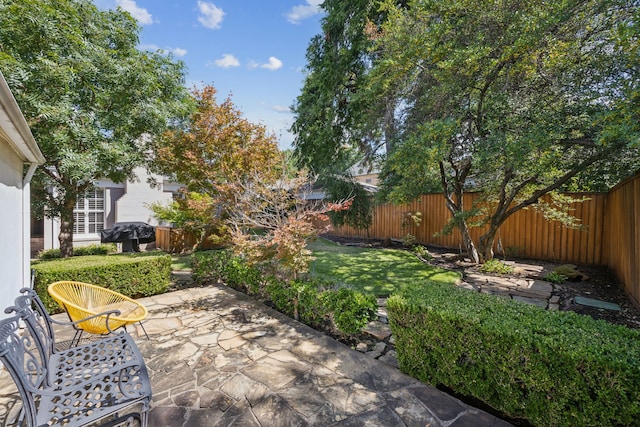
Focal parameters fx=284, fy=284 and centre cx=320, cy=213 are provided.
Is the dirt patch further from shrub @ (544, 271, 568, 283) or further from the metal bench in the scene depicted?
the metal bench

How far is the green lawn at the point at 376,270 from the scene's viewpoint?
6382 mm

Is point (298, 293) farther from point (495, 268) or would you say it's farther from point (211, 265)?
point (495, 268)

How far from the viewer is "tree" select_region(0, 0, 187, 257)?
521 centimetres

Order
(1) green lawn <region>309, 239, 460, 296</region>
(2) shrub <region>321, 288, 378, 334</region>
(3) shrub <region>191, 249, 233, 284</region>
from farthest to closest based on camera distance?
(3) shrub <region>191, 249, 233, 284</region>
(1) green lawn <region>309, 239, 460, 296</region>
(2) shrub <region>321, 288, 378, 334</region>

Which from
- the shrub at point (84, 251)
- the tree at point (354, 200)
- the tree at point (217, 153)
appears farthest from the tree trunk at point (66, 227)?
the tree at point (354, 200)

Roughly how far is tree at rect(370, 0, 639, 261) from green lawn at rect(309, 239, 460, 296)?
2.53 metres

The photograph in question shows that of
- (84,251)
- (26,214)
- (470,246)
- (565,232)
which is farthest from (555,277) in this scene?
(84,251)

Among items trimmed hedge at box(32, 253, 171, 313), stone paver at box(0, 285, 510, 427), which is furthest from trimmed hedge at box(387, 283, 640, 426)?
trimmed hedge at box(32, 253, 171, 313)

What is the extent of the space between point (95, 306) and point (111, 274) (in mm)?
1850

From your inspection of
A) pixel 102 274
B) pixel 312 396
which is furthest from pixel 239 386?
pixel 102 274

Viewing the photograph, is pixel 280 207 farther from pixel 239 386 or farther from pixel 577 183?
pixel 577 183

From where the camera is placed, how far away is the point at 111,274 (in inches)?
212

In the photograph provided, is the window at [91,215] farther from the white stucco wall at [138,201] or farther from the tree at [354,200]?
the tree at [354,200]

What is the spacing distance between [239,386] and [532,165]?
625cm
